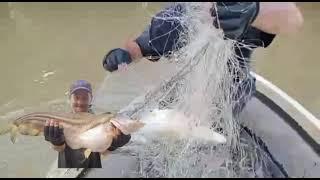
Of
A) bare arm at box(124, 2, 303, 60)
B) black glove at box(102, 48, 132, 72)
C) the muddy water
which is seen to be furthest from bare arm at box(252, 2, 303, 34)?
the muddy water

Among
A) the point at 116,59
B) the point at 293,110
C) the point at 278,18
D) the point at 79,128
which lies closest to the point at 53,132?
the point at 79,128

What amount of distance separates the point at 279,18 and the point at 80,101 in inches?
9.4

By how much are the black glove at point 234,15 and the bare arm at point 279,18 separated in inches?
0.6

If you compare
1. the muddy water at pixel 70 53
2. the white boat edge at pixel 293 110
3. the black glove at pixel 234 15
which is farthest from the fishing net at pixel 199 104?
the muddy water at pixel 70 53

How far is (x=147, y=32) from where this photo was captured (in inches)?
28.8

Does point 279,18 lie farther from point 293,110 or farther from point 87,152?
point 293,110

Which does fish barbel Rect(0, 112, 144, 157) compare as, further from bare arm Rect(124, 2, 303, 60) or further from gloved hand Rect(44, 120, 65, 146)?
bare arm Rect(124, 2, 303, 60)

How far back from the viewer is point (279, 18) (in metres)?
0.62

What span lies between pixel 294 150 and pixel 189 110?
254mm

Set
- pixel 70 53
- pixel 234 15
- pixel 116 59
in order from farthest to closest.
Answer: pixel 70 53 < pixel 116 59 < pixel 234 15

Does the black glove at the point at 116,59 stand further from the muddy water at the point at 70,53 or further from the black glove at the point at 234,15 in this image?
the muddy water at the point at 70,53

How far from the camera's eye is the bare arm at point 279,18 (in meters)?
0.61

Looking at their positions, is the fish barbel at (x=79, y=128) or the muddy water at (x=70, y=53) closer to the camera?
the fish barbel at (x=79, y=128)

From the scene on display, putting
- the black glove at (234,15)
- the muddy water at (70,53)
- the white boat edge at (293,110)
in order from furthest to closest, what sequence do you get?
the muddy water at (70,53) → the white boat edge at (293,110) → the black glove at (234,15)
